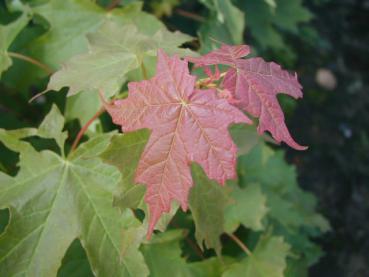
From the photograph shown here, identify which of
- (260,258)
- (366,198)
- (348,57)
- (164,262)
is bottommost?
(366,198)

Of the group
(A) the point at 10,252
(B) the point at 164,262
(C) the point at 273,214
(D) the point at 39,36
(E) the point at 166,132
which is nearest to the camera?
(E) the point at 166,132

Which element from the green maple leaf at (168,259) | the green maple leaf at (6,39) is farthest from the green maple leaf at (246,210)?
the green maple leaf at (6,39)

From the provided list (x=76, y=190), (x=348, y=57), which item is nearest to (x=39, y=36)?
(x=76, y=190)

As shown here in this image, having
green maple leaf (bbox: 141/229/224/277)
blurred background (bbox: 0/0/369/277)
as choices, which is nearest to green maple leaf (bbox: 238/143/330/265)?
blurred background (bbox: 0/0/369/277)

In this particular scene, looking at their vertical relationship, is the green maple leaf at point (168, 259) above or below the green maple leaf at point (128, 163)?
below

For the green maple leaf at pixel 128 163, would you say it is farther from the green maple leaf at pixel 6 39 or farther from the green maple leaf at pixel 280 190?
the green maple leaf at pixel 280 190

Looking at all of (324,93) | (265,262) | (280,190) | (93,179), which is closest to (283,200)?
(280,190)

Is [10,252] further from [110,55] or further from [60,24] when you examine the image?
[60,24]
